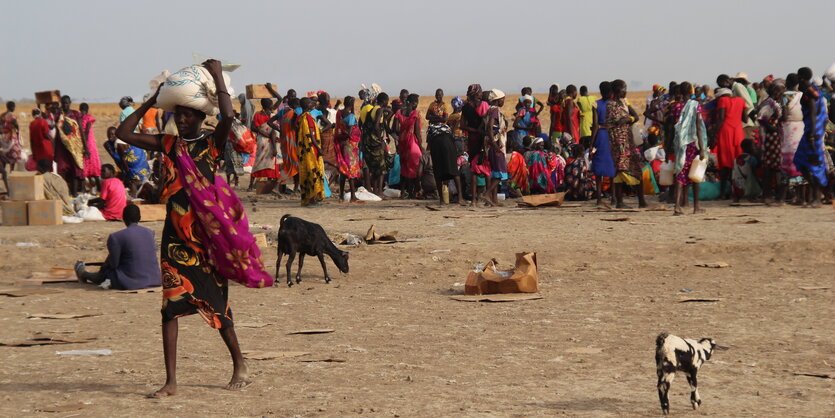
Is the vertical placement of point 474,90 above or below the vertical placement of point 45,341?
above

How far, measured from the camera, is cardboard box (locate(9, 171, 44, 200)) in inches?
584

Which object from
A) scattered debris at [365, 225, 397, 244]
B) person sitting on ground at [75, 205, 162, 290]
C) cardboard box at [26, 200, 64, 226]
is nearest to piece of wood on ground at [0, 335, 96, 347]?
person sitting on ground at [75, 205, 162, 290]

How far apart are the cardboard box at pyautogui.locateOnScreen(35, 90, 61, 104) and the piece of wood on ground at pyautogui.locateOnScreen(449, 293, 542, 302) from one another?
472 inches

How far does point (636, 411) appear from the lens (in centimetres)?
527

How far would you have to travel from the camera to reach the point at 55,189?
51.1ft

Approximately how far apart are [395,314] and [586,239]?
Result: 4.26 m

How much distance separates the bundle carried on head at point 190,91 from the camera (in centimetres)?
560

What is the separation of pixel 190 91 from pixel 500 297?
4.19 meters

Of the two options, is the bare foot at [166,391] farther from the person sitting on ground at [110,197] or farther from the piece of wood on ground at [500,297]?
Answer: the person sitting on ground at [110,197]

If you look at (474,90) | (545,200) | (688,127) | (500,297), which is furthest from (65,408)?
(545,200)

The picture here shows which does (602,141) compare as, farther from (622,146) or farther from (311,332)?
(311,332)

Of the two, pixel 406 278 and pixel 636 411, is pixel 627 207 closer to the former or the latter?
pixel 406 278

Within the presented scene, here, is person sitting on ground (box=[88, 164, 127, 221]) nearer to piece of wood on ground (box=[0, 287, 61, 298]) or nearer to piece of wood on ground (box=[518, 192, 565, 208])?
piece of wood on ground (box=[0, 287, 61, 298])

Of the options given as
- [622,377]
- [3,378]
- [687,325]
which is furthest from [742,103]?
[3,378]
